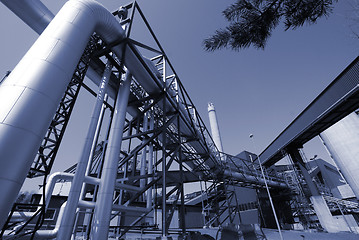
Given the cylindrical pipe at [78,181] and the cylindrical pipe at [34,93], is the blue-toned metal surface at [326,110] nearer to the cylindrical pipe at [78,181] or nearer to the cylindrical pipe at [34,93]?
the cylindrical pipe at [78,181]

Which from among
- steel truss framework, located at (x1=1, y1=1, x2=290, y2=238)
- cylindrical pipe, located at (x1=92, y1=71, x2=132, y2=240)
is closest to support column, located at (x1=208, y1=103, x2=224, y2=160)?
steel truss framework, located at (x1=1, y1=1, x2=290, y2=238)

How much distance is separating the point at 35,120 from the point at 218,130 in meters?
23.7

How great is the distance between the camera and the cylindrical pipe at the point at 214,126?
23.1m

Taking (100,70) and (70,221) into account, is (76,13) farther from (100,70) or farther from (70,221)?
(70,221)

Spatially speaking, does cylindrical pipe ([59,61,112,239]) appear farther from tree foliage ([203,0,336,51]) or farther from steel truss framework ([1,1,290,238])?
tree foliage ([203,0,336,51])

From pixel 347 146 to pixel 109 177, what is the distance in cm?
2269

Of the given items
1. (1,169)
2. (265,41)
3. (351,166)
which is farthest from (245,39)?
(351,166)

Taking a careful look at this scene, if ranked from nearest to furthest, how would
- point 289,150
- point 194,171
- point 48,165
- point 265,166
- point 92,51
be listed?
point 92,51
point 48,165
point 194,171
point 289,150
point 265,166

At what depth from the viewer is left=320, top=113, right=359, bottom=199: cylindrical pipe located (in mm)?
15704

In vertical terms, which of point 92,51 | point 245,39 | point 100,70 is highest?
point 92,51

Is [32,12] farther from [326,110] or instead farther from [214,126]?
[214,126]

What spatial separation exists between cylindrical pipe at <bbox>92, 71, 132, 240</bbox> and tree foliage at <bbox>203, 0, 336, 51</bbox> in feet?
12.1

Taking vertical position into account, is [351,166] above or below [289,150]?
below

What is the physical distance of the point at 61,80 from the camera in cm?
279
